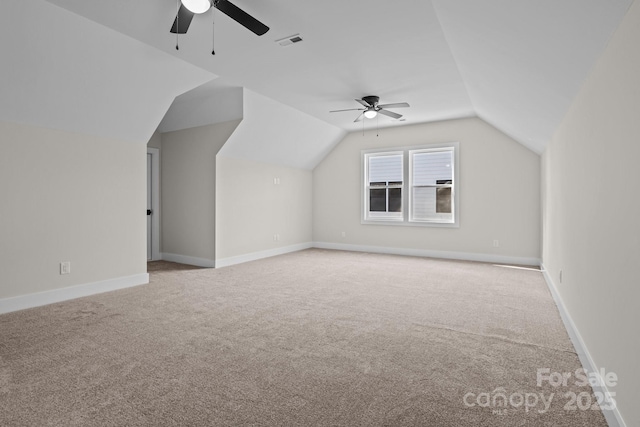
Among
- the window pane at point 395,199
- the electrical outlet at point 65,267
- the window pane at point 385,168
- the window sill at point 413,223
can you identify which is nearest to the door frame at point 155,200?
the electrical outlet at point 65,267

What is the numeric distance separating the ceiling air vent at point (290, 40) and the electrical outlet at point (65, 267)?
11.6 ft

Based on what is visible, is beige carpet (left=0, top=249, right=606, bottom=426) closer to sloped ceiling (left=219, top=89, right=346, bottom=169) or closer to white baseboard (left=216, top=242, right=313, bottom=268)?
white baseboard (left=216, top=242, right=313, bottom=268)

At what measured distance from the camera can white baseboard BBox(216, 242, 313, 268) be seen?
6125 mm

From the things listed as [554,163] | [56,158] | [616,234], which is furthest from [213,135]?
[616,234]

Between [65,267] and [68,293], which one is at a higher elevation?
[65,267]

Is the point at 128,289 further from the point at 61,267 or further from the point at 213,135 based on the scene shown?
the point at 213,135

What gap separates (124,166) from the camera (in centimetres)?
461

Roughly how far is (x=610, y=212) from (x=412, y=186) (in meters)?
5.55

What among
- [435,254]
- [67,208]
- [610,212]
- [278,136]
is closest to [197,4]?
[610,212]

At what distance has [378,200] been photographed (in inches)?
313

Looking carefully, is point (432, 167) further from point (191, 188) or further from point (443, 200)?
point (191, 188)

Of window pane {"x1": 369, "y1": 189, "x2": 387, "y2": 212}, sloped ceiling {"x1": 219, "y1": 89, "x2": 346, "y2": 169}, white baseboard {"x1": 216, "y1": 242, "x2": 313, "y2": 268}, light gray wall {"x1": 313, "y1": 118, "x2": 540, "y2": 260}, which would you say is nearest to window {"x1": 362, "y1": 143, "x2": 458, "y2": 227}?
window pane {"x1": 369, "y1": 189, "x2": 387, "y2": 212}

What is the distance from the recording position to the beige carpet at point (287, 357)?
1878 millimetres

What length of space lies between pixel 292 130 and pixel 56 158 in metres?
3.87
